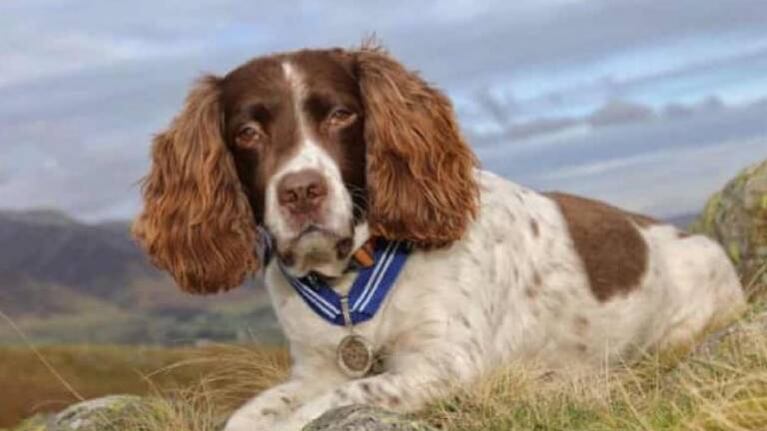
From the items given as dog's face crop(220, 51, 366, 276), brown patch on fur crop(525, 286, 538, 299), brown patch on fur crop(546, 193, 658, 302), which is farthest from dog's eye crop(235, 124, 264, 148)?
brown patch on fur crop(546, 193, 658, 302)

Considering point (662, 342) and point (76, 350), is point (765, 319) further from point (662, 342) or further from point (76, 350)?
point (76, 350)

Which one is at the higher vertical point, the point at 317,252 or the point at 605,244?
the point at 317,252

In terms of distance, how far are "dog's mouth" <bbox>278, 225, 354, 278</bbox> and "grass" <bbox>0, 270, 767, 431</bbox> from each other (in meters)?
0.98

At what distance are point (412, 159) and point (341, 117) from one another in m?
0.77

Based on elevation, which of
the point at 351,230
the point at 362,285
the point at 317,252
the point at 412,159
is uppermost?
the point at 412,159

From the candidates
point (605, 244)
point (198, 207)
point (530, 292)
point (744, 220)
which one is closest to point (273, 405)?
point (198, 207)

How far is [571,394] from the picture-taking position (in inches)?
376

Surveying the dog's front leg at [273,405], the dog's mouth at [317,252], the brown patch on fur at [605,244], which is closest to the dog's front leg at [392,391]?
the dog's front leg at [273,405]

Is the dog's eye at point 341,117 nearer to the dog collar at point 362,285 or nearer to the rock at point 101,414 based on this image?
the dog collar at point 362,285

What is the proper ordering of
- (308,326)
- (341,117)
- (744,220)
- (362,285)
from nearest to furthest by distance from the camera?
(341,117) → (362,285) → (308,326) → (744,220)

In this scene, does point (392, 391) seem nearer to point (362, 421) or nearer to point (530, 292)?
point (362, 421)

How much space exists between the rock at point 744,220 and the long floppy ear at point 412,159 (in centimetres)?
553

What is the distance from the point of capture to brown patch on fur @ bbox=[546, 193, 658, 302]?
11.8m

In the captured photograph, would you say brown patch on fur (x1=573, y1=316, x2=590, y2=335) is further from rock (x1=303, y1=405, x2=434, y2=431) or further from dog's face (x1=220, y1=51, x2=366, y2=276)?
rock (x1=303, y1=405, x2=434, y2=431)
